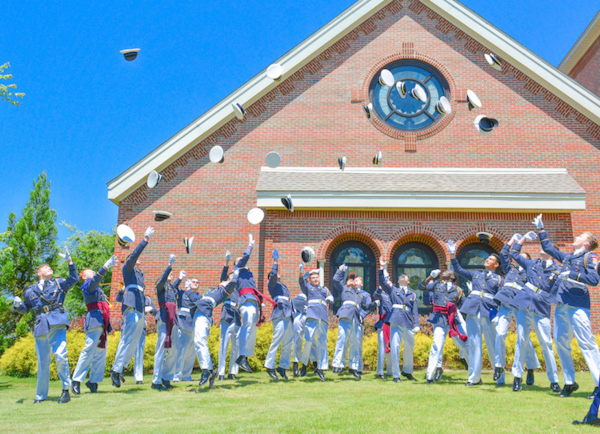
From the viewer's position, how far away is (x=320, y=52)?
1564cm

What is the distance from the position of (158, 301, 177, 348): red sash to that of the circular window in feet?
29.6

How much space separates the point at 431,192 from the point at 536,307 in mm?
5854

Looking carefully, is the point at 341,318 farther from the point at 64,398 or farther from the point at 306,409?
the point at 64,398

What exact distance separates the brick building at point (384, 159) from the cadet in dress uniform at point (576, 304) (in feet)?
20.3

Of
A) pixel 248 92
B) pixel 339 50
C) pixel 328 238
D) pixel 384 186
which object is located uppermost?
pixel 339 50

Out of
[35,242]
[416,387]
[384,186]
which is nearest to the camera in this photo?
[416,387]

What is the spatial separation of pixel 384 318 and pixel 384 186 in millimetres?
4582

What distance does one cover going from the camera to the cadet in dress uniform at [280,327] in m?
9.38

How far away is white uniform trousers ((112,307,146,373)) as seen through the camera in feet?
28.3

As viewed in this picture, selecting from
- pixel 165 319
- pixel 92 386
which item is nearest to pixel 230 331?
pixel 165 319

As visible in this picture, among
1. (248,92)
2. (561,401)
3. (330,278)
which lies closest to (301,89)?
(248,92)

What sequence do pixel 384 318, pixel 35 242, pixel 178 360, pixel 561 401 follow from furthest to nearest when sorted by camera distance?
pixel 35 242
pixel 384 318
pixel 178 360
pixel 561 401

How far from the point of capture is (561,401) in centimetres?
682

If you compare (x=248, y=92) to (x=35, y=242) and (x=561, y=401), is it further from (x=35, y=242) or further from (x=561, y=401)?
(x=561, y=401)
